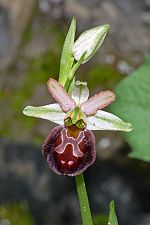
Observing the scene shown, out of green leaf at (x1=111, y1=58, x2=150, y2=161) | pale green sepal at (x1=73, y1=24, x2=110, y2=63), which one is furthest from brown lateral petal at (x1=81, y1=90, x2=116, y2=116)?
green leaf at (x1=111, y1=58, x2=150, y2=161)

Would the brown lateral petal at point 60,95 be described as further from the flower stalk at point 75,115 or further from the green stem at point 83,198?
the green stem at point 83,198

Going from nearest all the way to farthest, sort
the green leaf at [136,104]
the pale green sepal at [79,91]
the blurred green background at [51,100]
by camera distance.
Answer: the pale green sepal at [79,91] < the green leaf at [136,104] < the blurred green background at [51,100]

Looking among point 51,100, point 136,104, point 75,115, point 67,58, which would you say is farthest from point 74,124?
point 51,100

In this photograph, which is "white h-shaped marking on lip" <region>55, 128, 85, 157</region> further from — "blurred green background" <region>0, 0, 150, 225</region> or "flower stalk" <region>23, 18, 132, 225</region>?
"blurred green background" <region>0, 0, 150, 225</region>

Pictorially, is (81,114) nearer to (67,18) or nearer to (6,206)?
(6,206)

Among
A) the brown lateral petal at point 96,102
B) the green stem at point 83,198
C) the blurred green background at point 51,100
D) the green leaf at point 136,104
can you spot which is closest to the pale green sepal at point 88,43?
the brown lateral petal at point 96,102

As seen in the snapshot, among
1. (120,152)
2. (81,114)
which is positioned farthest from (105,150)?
(81,114)
